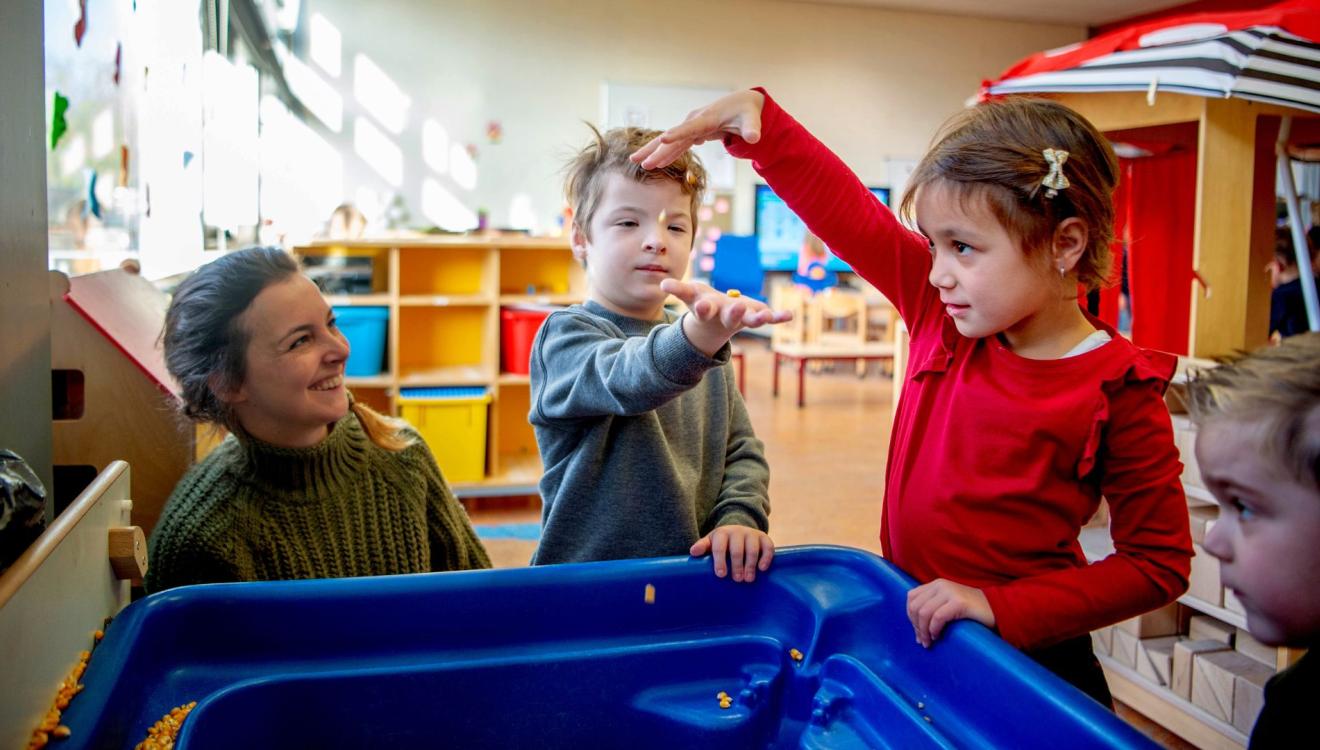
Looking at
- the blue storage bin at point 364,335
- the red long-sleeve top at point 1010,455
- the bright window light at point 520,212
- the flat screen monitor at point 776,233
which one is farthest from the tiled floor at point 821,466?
the bright window light at point 520,212

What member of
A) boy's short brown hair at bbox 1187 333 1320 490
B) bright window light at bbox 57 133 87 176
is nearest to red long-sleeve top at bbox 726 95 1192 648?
boy's short brown hair at bbox 1187 333 1320 490

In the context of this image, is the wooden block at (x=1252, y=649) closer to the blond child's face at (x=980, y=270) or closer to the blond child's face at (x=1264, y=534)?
the blond child's face at (x=980, y=270)

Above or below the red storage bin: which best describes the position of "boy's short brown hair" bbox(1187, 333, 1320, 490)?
above

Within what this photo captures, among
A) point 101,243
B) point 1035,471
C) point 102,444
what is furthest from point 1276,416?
point 101,243

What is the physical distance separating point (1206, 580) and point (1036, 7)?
25.9ft

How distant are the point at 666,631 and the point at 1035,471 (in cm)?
39

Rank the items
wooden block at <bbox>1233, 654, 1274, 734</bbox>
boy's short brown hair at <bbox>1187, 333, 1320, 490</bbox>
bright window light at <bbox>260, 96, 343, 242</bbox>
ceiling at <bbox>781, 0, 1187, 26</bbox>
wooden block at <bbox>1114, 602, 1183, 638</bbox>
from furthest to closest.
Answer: ceiling at <bbox>781, 0, 1187, 26</bbox> → bright window light at <bbox>260, 96, 343, 242</bbox> → wooden block at <bbox>1114, 602, 1183, 638</bbox> → wooden block at <bbox>1233, 654, 1274, 734</bbox> → boy's short brown hair at <bbox>1187, 333, 1320, 490</bbox>

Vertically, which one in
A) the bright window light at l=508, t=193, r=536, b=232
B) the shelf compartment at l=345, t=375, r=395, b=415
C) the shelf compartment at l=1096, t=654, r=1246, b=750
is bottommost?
the shelf compartment at l=1096, t=654, r=1246, b=750

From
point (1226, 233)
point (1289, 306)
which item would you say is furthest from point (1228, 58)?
point (1289, 306)

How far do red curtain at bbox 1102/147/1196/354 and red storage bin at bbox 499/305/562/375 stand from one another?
6.42ft

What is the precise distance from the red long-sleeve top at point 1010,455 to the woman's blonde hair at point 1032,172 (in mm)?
111

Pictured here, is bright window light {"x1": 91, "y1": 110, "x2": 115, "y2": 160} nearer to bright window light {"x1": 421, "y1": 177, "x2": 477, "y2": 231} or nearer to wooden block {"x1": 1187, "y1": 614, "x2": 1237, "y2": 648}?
wooden block {"x1": 1187, "y1": 614, "x2": 1237, "y2": 648}

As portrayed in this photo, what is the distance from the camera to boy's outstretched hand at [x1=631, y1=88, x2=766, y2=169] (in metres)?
0.96

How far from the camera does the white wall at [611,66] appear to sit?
24.8ft
